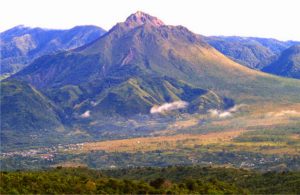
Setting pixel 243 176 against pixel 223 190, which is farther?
pixel 243 176

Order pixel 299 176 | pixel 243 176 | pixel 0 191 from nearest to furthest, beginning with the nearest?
pixel 0 191 → pixel 299 176 → pixel 243 176

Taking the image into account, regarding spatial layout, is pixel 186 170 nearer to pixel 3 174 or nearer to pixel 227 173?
pixel 227 173

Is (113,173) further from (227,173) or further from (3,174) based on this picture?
(3,174)

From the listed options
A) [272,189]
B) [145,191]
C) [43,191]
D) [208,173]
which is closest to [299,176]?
[272,189]

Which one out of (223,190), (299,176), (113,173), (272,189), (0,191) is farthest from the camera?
(113,173)

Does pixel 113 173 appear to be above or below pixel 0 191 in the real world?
below

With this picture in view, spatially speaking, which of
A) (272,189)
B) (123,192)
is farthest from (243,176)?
(123,192)

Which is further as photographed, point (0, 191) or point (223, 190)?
point (223, 190)

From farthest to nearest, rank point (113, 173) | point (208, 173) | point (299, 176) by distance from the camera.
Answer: point (113, 173), point (208, 173), point (299, 176)

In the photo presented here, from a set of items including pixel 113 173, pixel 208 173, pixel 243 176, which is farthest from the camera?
pixel 113 173

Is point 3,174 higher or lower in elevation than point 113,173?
higher
